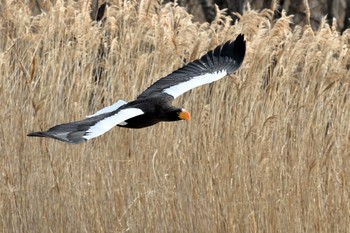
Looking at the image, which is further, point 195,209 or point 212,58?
point 212,58

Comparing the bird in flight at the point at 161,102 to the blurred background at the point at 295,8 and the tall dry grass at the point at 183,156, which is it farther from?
the blurred background at the point at 295,8

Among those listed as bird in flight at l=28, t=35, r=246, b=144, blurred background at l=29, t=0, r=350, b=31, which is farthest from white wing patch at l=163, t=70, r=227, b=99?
blurred background at l=29, t=0, r=350, b=31

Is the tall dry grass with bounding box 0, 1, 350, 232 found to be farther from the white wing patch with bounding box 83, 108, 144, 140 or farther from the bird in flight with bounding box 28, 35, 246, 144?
the white wing patch with bounding box 83, 108, 144, 140

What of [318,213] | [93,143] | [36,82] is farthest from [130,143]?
[318,213]

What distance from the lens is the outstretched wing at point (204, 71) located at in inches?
201

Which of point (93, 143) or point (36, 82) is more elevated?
point (36, 82)

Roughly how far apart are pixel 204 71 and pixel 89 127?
1.22 meters

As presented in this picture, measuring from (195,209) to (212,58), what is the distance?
819 mm

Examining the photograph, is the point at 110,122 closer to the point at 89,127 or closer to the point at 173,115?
the point at 89,127

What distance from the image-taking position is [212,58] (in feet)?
17.9

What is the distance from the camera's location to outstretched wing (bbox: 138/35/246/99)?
5.12 meters

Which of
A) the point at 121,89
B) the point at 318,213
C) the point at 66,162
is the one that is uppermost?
the point at 121,89

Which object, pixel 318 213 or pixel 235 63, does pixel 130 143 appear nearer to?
pixel 235 63

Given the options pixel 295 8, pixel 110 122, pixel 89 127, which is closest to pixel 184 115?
pixel 110 122
